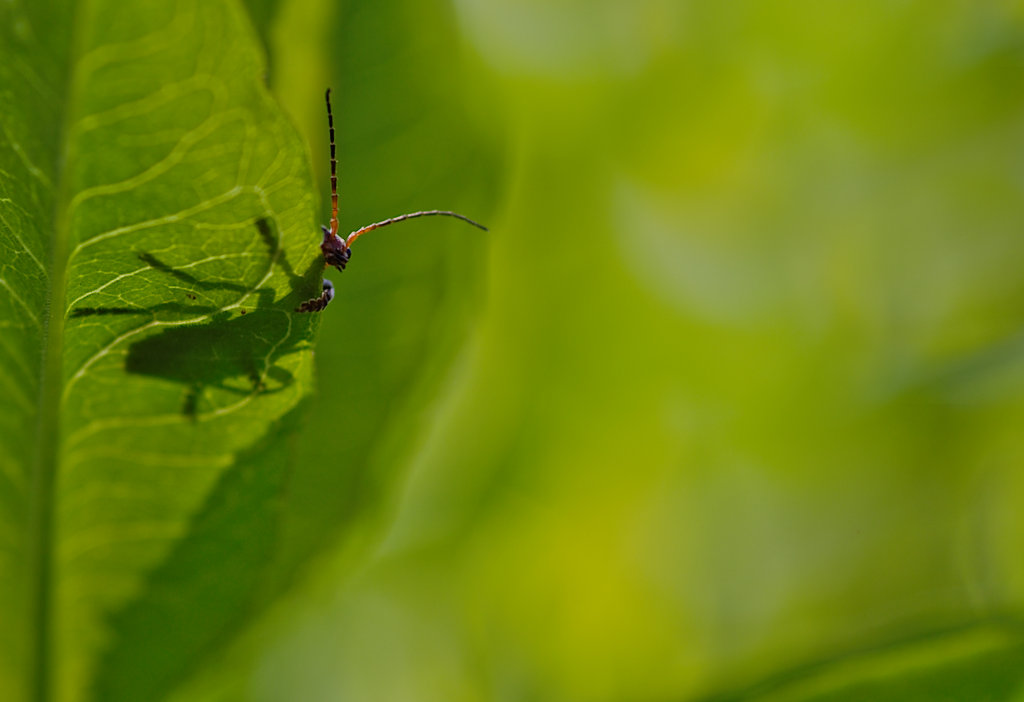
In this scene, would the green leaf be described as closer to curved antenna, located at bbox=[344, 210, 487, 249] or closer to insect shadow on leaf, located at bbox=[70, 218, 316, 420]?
insect shadow on leaf, located at bbox=[70, 218, 316, 420]

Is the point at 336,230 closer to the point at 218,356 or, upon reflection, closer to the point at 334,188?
the point at 334,188

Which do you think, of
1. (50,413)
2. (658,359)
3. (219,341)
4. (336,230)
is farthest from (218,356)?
(658,359)

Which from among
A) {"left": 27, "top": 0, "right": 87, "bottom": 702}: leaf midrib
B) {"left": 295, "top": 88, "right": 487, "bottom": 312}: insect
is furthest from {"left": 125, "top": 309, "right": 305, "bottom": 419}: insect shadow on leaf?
{"left": 295, "top": 88, "right": 487, "bottom": 312}: insect

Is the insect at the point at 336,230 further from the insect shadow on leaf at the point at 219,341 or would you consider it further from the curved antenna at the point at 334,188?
the insect shadow on leaf at the point at 219,341

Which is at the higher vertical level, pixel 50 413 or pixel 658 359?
pixel 50 413

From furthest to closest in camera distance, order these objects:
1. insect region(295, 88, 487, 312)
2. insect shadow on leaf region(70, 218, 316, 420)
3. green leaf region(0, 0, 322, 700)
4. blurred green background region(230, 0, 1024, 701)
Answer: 1. blurred green background region(230, 0, 1024, 701)
2. insect region(295, 88, 487, 312)
3. insect shadow on leaf region(70, 218, 316, 420)
4. green leaf region(0, 0, 322, 700)
